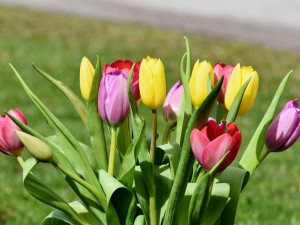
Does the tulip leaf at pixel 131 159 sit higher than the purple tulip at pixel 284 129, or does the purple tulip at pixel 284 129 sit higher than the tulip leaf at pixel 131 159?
the purple tulip at pixel 284 129

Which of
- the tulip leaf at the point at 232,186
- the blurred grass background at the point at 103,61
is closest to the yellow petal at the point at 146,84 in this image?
the tulip leaf at the point at 232,186

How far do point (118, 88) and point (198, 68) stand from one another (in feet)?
0.58

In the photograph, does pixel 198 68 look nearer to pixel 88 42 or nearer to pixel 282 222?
pixel 282 222

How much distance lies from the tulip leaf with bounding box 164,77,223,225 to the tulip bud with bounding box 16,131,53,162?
0.25 m

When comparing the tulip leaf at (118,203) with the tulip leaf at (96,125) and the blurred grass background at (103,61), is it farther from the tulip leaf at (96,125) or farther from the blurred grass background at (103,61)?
the blurred grass background at (103,61)

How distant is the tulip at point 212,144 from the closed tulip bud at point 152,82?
14cm

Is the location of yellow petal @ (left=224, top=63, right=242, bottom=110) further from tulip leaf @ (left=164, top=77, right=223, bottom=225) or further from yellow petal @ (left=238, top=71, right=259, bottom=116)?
tulip leaf @ (left=164, top=77, right=223, bottom=225)

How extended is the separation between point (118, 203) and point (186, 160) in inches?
7.9

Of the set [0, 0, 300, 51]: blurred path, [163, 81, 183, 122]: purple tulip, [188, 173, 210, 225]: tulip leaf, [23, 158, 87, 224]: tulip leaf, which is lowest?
[0, 0, 300, 51]: blurred path

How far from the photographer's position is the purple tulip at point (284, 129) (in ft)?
3.84

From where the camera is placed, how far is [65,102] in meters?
5.46

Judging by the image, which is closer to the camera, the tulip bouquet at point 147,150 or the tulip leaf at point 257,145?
the tulip bouquet at point 147,150

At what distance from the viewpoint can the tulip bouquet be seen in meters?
1.13

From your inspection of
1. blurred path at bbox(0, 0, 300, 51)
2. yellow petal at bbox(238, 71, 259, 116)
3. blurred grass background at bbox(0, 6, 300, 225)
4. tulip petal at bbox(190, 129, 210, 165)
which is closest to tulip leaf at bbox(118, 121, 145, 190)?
tulip petal at bbox(190, 129, 210, 165)
